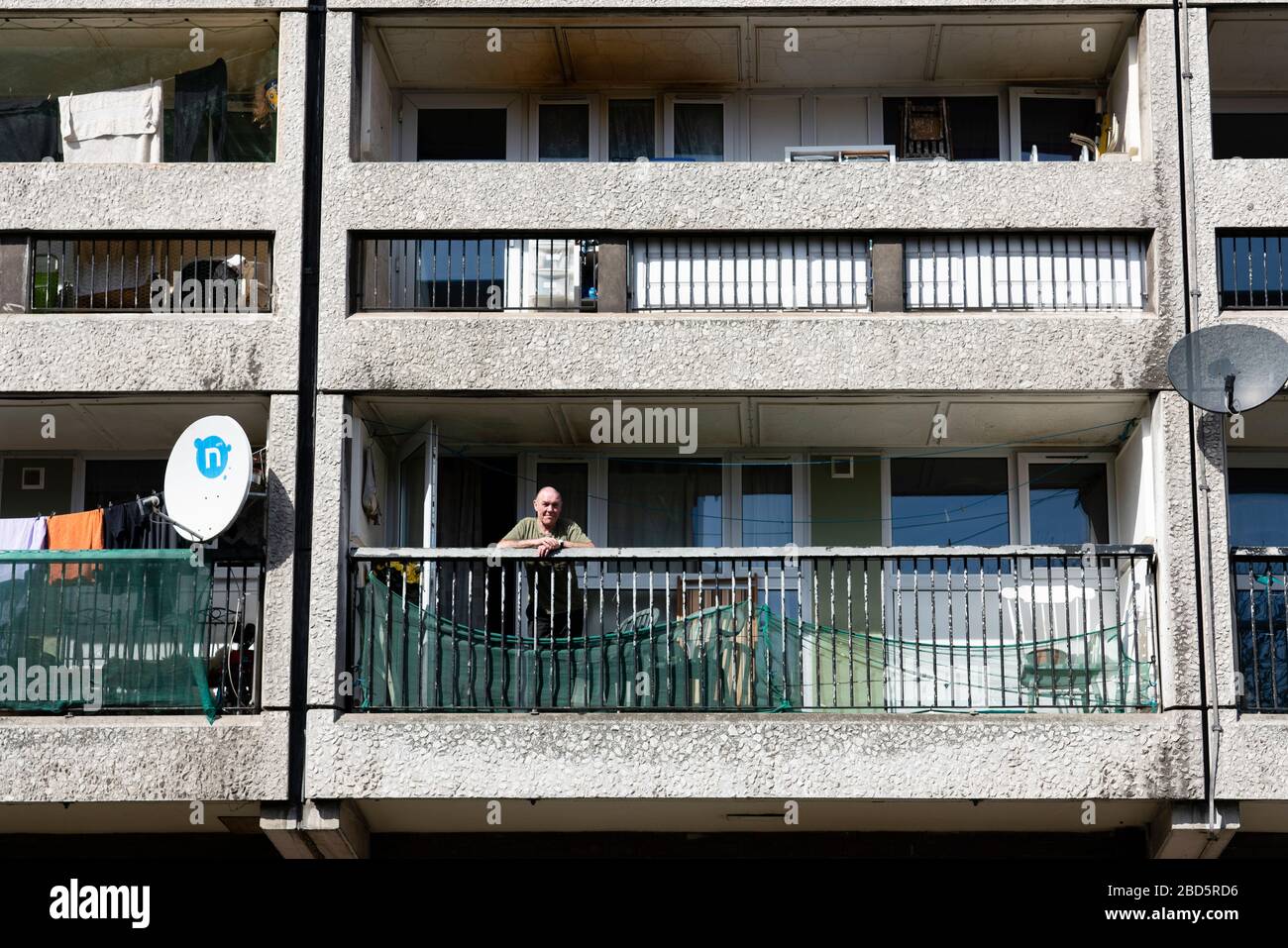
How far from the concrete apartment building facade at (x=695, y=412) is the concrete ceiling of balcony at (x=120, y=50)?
1.7 inches

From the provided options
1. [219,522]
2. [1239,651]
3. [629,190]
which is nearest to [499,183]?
[629,190]

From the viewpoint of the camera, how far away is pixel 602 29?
14.4 m

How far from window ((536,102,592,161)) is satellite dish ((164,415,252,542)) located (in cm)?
410

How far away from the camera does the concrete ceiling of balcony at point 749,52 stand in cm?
1426

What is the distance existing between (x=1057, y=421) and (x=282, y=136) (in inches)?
241

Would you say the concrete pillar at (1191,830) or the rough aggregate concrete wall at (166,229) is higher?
the rough aggregate concrete wall at (166,229)

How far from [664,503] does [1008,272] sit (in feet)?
10.8

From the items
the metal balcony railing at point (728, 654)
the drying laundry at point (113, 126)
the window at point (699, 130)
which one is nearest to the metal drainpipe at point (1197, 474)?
the metal balcony railing at point (728, 654)

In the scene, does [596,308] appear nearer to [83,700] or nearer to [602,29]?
[602,29]

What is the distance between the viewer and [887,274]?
44.9 ft

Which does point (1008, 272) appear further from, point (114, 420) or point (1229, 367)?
point (114, 420)

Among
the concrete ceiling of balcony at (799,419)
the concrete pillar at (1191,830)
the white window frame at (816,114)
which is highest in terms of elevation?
the white window frame at (816,114)

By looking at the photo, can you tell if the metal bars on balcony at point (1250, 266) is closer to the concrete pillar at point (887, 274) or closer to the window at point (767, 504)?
the concrete pillar at point (887, 274)

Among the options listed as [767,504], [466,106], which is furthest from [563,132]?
[767,504]
